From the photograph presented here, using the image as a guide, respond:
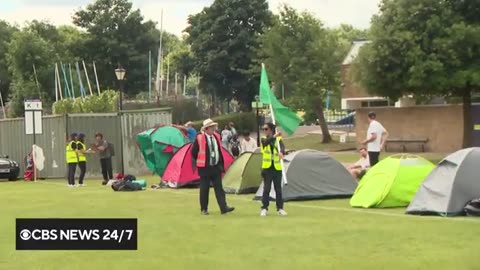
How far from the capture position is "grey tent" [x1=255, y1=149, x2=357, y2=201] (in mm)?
18562

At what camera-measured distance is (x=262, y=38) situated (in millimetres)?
51688

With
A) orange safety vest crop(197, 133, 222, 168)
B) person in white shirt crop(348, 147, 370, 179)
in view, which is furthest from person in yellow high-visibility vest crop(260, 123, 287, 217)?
person in white shirt crop(348, 147, 370, 179)

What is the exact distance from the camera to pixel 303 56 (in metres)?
49.6

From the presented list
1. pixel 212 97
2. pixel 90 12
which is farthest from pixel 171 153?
pixel 90 12

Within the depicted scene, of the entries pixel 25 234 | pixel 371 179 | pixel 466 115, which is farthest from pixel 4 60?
pixel 25 234

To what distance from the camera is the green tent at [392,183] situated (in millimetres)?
16391

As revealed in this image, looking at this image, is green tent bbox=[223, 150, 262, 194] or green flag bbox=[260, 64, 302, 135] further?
green tent bbox=[223, 150, 262, 194]

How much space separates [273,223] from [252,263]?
401cm

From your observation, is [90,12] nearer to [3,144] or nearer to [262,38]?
[262,38]

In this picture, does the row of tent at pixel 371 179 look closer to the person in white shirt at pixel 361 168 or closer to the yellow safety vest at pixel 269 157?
the person in white shirt at pixel 361 168

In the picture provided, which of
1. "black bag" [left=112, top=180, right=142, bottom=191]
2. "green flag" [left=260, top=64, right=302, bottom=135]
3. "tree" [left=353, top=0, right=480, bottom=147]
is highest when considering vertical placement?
"tree" [left=353, top=0, right=480, bottom=147]

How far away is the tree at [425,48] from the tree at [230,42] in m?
33.4

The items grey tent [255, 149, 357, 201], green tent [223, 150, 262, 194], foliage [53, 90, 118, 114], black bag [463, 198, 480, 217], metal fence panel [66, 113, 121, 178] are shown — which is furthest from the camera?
foliage [53, 90, 118, 114]

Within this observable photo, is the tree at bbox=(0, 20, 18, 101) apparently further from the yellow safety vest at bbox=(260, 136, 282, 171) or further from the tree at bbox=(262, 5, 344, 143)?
the yellow safety vest at bbox=(260, 136, 282, 171)
